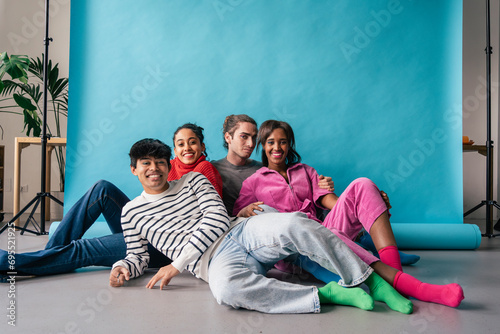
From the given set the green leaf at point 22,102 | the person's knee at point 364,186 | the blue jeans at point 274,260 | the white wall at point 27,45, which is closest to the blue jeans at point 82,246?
the blue jeans at point 274,260

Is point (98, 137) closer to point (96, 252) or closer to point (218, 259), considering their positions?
point (96, 252)

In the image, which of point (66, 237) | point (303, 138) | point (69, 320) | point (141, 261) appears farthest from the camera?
point (303, 138)

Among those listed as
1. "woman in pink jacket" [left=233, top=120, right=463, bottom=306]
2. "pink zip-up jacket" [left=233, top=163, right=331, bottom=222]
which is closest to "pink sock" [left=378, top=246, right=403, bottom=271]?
"woman in pink jacket" [left=233, top=120, right=463, bottom=306]

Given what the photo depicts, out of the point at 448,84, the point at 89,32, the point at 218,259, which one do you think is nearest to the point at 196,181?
the point at 218,259

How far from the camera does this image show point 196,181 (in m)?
1.54

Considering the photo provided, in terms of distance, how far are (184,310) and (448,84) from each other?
218 centimetres

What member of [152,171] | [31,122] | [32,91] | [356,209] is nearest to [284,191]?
[356,209]

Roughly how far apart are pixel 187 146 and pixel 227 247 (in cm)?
66

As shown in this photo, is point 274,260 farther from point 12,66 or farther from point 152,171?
point 12,66

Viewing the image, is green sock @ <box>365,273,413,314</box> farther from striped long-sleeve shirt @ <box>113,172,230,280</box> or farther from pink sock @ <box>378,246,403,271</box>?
striped long-sleeve shirt @ <box>113,172,230,280</box>

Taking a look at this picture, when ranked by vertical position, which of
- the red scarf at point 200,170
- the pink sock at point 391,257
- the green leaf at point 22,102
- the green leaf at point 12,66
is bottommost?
the pink sock at point 391,257

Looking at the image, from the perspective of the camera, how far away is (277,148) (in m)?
1.91

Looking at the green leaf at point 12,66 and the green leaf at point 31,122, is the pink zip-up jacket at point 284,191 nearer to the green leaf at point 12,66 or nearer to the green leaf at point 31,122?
the green leaf at point 12,66

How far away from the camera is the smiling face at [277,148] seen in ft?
6.27
